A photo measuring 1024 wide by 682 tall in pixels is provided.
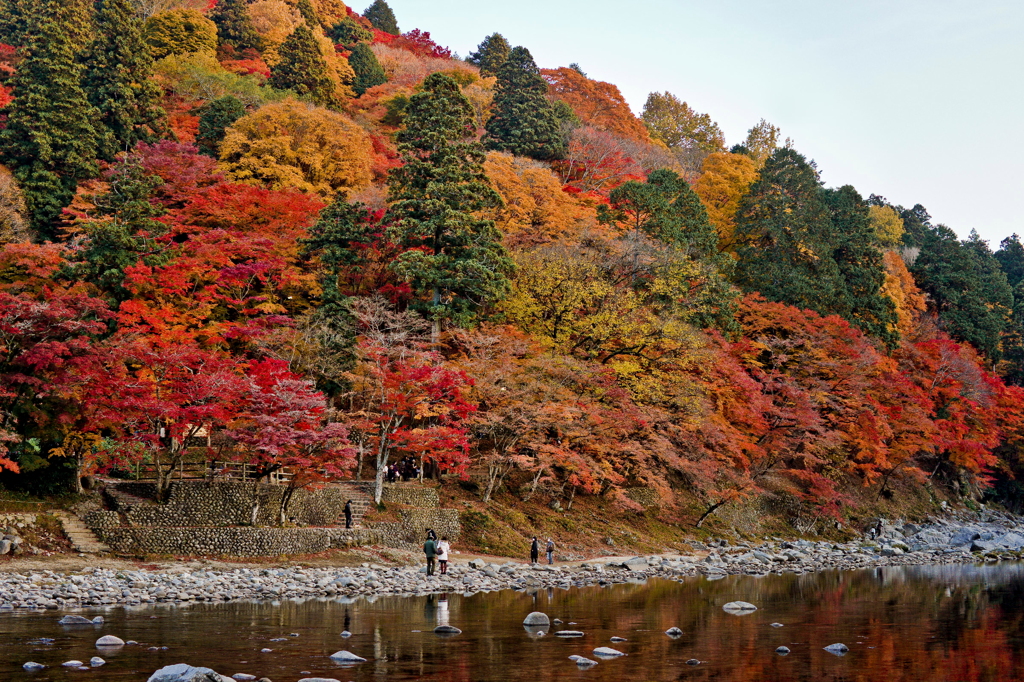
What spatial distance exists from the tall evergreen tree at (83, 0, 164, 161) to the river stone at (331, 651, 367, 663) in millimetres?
40319

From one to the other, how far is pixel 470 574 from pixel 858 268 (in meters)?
38.8

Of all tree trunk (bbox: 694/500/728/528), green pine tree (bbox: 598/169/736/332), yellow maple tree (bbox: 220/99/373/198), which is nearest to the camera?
tree trunk (bbox: 694/500/728/528)

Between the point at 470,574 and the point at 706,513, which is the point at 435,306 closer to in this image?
the point at 470,574

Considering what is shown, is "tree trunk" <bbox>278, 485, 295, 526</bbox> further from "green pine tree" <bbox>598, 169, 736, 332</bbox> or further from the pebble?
"green pine tree" <bbox>598, 169, 736, 332</bbox>

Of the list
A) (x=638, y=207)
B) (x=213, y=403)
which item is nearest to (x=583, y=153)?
(x=638, y=207)

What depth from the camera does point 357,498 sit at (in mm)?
32375

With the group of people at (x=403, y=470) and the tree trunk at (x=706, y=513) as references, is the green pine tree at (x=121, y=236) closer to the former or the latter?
the group of people at (x=403, y=470)

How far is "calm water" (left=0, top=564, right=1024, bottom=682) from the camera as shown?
1396 centimetres

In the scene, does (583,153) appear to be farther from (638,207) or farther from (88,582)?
(88,582)

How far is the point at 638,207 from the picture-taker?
1836 inches

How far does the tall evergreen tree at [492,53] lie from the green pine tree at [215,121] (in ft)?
117

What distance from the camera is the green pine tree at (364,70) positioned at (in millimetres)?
75688

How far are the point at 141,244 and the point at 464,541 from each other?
1662cm

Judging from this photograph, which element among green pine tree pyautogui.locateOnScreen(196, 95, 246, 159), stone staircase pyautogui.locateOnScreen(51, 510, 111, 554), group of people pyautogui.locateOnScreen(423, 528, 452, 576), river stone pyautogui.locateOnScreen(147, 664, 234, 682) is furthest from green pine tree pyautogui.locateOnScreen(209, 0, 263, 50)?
Answer: river stone pyautogui.locateOnScreen(147, 664, 234, 682)
